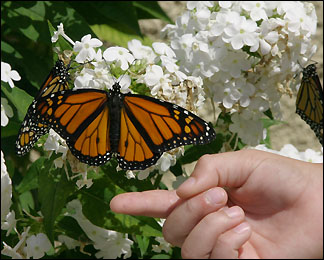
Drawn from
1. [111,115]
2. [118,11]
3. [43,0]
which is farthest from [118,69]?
[118,11]

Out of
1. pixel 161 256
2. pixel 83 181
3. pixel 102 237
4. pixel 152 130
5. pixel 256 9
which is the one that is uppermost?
pixel 256 9

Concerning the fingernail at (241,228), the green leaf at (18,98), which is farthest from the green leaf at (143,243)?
the fingernail at (241,228)

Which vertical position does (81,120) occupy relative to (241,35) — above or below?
below

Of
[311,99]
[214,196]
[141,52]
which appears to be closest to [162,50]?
[141,52]

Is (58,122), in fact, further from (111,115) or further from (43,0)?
(43,0)

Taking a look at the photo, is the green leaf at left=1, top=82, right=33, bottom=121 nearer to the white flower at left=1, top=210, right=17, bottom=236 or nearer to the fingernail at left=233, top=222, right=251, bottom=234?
the white flower at left=1, top=210, right=17, bottom=236

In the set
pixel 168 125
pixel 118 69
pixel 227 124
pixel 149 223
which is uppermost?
pixel 118 69

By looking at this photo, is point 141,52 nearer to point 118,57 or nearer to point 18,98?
point 118,57
